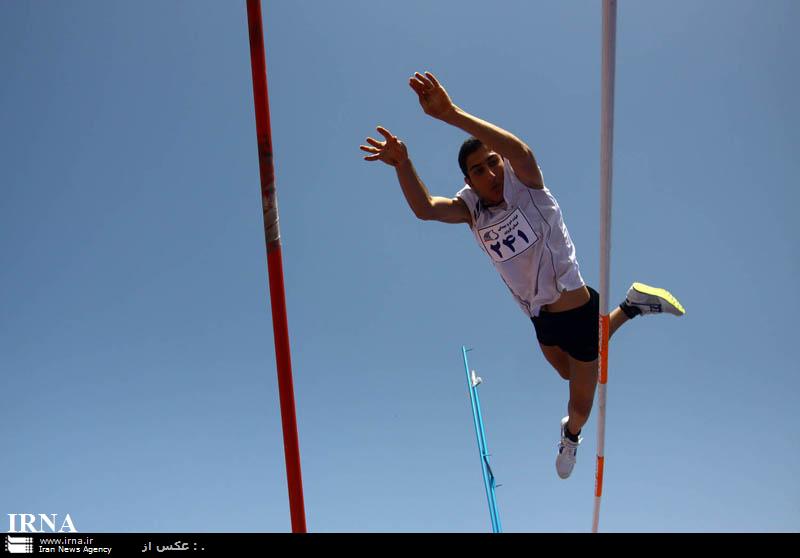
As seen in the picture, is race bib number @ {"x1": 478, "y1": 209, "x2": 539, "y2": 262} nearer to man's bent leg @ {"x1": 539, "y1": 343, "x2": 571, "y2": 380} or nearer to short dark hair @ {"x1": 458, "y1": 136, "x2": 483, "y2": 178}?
short dark hair @ {"x1": 458, "y1": 136, "x2": 483, "y2": 178}

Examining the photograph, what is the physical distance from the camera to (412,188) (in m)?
2.81

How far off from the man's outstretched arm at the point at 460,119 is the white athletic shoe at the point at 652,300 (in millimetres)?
1419

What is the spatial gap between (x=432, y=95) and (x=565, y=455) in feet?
9.34

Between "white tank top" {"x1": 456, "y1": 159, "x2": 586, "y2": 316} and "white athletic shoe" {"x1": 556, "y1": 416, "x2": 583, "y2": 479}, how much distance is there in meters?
1.27

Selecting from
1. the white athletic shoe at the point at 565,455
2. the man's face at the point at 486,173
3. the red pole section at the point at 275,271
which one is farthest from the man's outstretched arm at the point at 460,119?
the white athletic shoe at the point at 565,455

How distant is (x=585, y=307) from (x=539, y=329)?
293mm

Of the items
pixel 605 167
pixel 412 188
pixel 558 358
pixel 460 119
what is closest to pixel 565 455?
pixel 558 358

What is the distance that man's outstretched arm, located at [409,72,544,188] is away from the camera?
2.11 m
